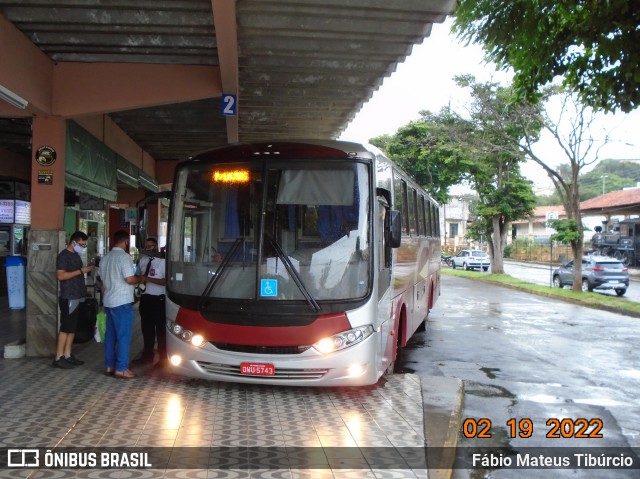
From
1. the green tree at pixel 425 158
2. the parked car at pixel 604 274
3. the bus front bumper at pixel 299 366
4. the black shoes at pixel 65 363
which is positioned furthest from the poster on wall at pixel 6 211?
the green tree at pixel 425 158

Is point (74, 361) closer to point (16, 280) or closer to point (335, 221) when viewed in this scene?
point (335, 221)

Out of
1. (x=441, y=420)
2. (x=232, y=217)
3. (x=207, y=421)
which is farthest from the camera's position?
(x=232, y=217)

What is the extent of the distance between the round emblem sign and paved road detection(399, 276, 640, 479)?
6.01 m

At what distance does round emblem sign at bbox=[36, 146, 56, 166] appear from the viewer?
8.35 m

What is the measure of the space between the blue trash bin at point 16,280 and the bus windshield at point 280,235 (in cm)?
797

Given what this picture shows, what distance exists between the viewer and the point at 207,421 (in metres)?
5.70

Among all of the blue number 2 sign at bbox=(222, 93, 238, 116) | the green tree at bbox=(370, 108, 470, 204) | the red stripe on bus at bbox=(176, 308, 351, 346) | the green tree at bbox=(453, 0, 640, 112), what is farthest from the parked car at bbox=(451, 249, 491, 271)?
the red stripe on bus at bbox=(176, 308, 351, 346)

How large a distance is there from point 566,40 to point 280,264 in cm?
505

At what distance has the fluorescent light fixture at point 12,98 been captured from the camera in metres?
7.03

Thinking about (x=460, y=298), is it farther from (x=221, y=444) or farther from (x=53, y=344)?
(x=221, y=444)

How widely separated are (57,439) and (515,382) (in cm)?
600

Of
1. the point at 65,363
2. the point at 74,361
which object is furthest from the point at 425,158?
the point at 65,363

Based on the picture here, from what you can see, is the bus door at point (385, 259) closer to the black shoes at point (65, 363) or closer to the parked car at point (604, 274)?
the black shoes at point (65, 363)

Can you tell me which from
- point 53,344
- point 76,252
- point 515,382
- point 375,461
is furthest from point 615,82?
point 53,344
